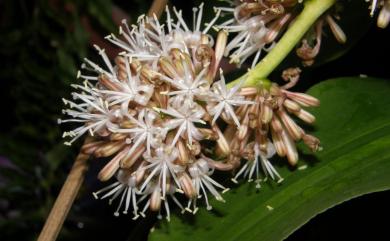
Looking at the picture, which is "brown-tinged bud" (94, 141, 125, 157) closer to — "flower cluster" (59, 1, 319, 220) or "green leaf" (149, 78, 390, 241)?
"flower cluster" (59, 1, 319, 220)

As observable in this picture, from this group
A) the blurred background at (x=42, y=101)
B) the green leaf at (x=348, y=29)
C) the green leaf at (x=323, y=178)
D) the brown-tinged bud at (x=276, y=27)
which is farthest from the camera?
the blurred background at (x=42, y=101)

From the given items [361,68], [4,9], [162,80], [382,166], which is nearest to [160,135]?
[162,80]

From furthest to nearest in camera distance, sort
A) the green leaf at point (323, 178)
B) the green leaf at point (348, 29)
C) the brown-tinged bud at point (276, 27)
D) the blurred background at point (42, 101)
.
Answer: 1. the blurred background at point (42, 101)
2. the green leaf at point (348, 29)
3. the brown-tinged bud at point (276, 27)
4. the green leaf at point (323, 178)

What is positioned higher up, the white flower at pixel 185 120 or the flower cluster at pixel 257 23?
the flower cluster at pixel 257 23

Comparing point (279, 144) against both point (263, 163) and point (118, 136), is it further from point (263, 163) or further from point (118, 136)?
point (118, 136)

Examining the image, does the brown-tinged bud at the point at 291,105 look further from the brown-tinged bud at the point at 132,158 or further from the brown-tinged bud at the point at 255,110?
the brown-tinged bud at the point at 132,158

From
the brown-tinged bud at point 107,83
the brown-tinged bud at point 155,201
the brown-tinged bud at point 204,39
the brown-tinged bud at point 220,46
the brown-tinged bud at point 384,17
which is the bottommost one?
the brown-tinged bud at point 155,201

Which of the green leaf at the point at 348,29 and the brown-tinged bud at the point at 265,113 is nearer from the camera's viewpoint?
the brown-tinged bud at the point at 265,113

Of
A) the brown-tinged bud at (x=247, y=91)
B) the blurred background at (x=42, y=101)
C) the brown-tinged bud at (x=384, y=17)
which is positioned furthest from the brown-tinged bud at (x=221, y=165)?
the blurred background at (x=42, y=101)

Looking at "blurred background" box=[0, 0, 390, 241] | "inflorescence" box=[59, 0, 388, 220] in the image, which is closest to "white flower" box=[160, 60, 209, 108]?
"inflorescence" box=[59, 0, 388, 220]
